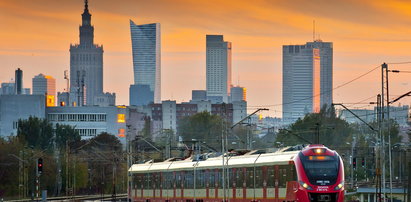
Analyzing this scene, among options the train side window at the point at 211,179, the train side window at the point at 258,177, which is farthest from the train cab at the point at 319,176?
the train side window at the point at 211,179

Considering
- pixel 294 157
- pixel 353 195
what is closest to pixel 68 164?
pixel 353 195

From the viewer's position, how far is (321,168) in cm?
6350

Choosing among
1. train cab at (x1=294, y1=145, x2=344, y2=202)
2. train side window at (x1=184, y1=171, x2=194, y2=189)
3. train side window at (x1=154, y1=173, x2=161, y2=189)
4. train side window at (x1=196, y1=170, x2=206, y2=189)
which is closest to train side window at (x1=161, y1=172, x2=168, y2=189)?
train side window at (x1=154, y1=173, x2=161, y2=189)

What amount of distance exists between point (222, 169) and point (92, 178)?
93.4 m

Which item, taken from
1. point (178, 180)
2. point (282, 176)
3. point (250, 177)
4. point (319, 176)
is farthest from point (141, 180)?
point (319, 176)

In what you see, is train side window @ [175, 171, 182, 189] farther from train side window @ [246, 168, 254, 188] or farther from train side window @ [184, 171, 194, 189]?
train side window @ [246, 168, 254, 188]

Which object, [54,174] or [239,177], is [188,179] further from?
[54,174]

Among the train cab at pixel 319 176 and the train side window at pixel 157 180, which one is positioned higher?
the train cab at pixel 319 176

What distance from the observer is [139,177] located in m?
105

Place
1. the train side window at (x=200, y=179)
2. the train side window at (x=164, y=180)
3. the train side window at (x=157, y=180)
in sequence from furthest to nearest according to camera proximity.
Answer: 1. the train side window at (x=157, y=180)
2. the train side window at (x=164, y=180)
3. the train side window at (x=200, y=179)

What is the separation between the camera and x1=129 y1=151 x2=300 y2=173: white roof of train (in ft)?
225

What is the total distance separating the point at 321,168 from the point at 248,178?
12512mm

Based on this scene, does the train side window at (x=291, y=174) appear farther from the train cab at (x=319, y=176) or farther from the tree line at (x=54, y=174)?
the tree line at (x=54, y=174)

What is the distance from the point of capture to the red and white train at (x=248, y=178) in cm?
6331
